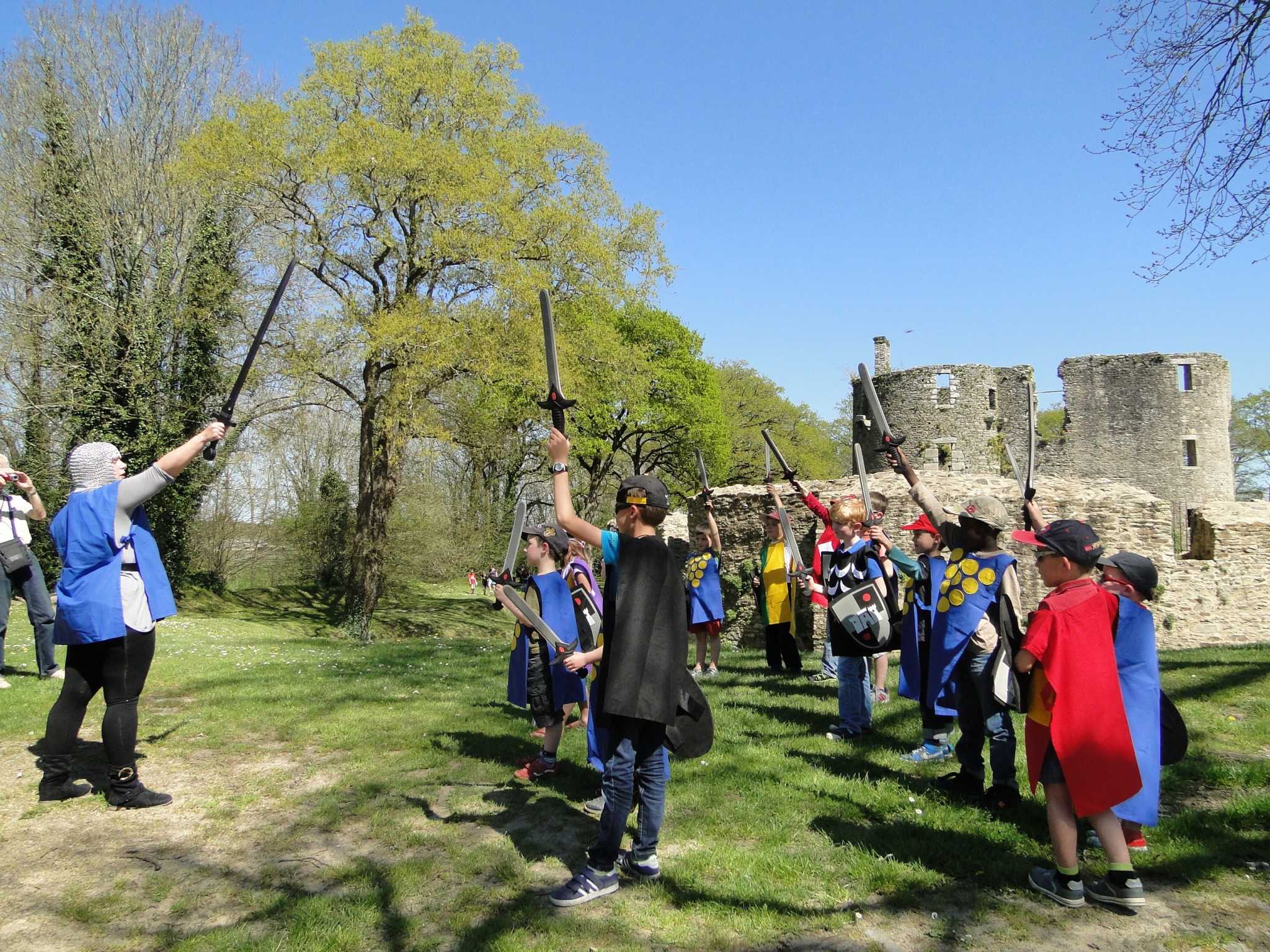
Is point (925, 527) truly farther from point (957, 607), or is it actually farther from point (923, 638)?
point (957, 607)

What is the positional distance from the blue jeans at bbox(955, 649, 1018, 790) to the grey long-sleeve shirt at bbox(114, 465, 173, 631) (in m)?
4.78

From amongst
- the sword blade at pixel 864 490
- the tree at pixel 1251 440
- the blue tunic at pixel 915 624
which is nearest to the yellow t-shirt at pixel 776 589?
the sword blade at pixel 864 490

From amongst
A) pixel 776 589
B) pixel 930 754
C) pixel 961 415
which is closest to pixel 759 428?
pixel 961 415

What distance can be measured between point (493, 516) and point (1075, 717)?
88.9ft

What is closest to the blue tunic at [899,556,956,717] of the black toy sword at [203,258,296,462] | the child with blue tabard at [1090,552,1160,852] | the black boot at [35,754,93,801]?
the child with blue tabard at [1090,552,1160,852]

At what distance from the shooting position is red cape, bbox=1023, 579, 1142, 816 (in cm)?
338

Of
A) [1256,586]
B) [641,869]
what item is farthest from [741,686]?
[1256,586]

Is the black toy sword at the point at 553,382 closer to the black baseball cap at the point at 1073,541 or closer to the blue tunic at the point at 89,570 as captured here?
the black baseball cap at the point at 1073,541

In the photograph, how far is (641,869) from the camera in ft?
12.4

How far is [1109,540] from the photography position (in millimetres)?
11641

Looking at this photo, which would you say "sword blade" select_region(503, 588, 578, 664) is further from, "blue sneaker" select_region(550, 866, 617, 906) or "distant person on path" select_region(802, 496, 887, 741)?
"distant person on path" select_region(802, 496, 887, 741)

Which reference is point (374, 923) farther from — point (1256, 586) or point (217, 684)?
point (1256, 586)

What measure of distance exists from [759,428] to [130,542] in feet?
129

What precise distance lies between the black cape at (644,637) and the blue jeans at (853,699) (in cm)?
258
